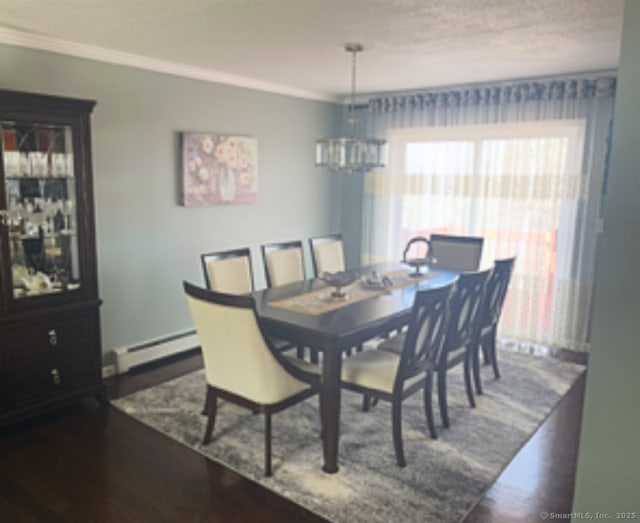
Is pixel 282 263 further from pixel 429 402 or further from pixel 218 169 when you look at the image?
pixel 429 402

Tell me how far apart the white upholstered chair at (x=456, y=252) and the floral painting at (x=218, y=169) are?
5.97 ft

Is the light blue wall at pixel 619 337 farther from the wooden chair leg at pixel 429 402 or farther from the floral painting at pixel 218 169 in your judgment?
the floral painting at pixel 218 169

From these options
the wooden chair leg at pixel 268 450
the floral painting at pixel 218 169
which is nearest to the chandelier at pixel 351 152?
the floral painting at pixel 218 169

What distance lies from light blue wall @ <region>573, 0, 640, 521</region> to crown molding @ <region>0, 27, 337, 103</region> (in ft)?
11.3

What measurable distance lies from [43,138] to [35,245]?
26.0 inches

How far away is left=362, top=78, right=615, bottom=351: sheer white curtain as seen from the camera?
4.51m

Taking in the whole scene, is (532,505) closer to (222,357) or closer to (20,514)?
(222,357)

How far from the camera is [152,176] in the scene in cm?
422

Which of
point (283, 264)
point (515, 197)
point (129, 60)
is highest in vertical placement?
point (129, 60)

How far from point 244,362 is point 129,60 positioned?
257 centimetres

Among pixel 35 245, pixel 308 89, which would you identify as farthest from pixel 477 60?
pixel 35 245

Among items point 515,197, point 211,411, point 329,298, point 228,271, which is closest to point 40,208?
point 228,271

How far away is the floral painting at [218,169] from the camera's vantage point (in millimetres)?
4449

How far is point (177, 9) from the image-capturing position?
274 cm
